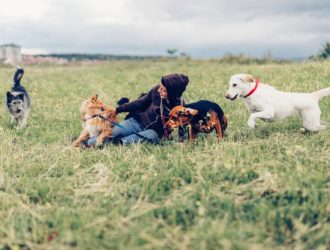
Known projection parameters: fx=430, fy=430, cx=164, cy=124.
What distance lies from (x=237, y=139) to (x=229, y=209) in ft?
9.08

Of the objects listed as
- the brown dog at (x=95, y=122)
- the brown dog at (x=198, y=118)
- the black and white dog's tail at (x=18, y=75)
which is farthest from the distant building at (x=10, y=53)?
the brown dog at (x=198, y=118)

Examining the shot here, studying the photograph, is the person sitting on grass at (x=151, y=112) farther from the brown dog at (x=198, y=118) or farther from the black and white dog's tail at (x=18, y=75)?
the black and white dog's tail at (x=18, y=75)

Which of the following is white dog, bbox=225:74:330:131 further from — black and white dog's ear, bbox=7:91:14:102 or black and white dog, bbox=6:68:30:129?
black and white dog's ear, bbox=7:91:14:102

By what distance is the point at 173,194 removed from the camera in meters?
4.70

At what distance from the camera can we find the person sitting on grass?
6848 millimetres

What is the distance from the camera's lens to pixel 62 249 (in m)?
3.74

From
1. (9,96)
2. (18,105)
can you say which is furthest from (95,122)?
(9,96)

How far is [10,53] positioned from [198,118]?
111 feet

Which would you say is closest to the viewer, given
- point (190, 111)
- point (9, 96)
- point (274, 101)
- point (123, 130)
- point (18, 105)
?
point (190, 111)

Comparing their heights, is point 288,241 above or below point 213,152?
below

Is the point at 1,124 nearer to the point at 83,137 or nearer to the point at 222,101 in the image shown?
the point at 83,137

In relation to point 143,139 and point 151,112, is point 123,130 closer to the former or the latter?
point 143,139

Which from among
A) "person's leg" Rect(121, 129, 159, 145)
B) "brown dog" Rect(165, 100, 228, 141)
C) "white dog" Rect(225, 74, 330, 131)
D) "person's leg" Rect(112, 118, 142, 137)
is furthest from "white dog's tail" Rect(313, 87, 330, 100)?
"person's leg" Rect(112, 118, 142, 137)

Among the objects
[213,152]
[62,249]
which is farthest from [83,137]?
[62,249]
